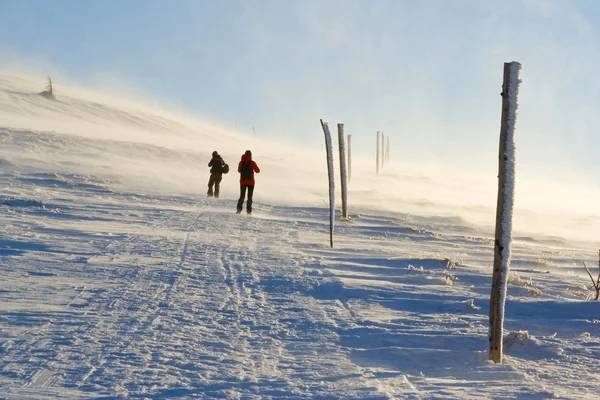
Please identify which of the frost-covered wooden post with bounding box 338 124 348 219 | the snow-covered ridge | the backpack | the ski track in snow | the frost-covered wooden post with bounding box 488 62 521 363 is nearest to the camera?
the ski track in snow

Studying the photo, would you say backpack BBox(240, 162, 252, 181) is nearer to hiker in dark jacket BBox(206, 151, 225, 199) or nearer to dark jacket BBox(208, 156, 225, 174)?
hiker in dark jacket BBox(206, 151, 225, 199)

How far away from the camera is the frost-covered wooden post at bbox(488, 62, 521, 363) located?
18.4ft

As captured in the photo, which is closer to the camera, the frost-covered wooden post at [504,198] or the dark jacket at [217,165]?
the frost-covered wooden post at [504,198]

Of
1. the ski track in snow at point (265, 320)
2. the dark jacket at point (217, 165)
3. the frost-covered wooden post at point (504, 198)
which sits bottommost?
the ski track in snow at point (265, 320)

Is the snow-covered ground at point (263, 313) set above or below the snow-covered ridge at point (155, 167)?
below

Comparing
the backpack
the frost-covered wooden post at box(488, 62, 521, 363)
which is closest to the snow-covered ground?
the frost-covered wooden post at box(488, 62, 521, 363)

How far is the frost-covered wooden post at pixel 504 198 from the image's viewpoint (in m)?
5.62

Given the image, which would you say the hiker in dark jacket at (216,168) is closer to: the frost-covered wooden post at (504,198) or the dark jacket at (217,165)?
the dark jacket at (217,165)

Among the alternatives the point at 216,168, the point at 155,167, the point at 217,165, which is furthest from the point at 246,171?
the point at 155,167

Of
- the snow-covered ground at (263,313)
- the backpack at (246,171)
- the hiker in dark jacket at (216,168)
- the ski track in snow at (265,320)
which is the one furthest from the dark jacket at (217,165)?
the ski track in snow at (265,320)

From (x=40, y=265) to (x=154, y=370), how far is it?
4.76 m

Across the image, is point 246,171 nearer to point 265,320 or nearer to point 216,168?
point 216,168

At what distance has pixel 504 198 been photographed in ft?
18.7

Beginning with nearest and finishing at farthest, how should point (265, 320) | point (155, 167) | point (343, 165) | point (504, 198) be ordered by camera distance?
point (504, 198)
point (265, 320)
point (343, 165)
point (155, 167)
